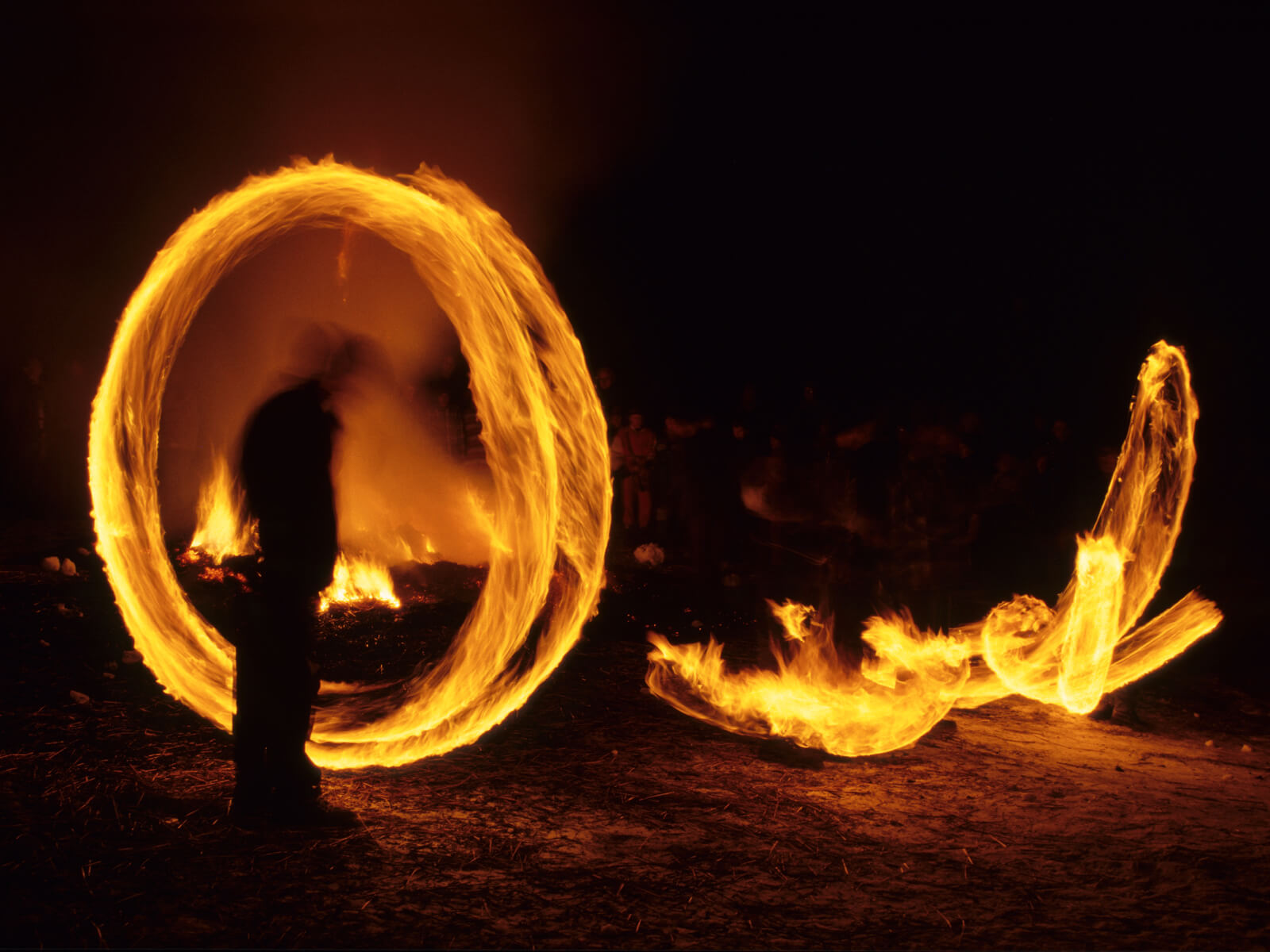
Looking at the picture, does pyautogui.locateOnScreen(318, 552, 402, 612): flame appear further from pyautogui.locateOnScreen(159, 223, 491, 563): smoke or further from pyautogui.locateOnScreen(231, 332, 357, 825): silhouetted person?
pyautogui.locateOnScreen(231, 332, 357, 825): silhouetted person

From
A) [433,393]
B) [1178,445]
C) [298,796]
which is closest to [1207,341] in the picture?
[1178,445]

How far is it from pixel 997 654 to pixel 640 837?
11.5 ft

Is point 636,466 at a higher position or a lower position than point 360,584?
higher

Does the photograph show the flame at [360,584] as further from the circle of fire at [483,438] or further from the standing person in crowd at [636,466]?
the standing person in crowd at [636,466]

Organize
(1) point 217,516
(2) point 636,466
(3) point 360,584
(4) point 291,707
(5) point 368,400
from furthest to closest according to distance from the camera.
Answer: (2) point 636,466 < (1) point 217,516 < (5) point 368,400 < (3) point 360,584 < (4) point 291,707

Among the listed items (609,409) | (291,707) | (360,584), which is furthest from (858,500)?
(291,707)

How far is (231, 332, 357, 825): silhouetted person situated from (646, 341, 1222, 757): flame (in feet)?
7.69

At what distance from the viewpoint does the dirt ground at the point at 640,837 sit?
296 cm

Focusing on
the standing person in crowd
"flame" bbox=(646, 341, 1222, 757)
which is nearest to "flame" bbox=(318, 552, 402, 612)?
"flame" bbox=(646, 341, 1222, 757)

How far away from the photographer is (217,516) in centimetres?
1033

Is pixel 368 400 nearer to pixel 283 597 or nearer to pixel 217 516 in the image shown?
pixel 217 516

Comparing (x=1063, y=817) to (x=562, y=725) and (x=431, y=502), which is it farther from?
(x=431, y=502)

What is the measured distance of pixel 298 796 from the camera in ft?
12.2

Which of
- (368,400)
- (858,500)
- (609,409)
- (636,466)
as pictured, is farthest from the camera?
(609,409)
